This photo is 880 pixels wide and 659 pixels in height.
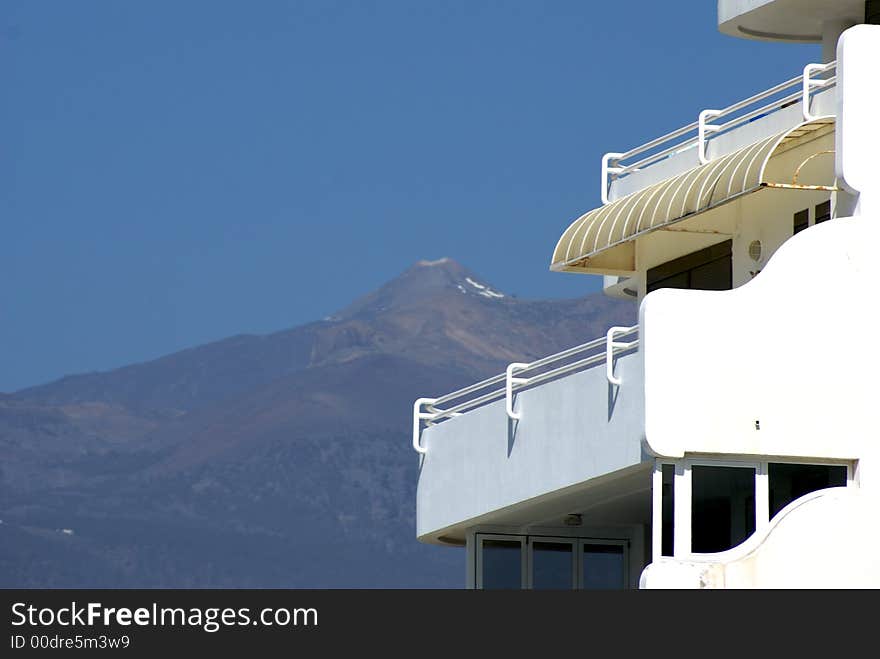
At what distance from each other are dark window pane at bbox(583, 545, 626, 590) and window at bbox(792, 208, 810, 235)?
7549 mm

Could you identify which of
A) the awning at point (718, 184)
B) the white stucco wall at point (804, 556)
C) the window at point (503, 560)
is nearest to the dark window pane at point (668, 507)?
the white stucco wall at point (804, 556)

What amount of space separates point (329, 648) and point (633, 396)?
33.9ft

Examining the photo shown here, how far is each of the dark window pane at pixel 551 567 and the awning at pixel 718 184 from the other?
4.72 m

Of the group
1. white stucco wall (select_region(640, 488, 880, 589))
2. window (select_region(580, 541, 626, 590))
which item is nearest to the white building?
white stucco wall (select_region(640, 488, 880, 589))

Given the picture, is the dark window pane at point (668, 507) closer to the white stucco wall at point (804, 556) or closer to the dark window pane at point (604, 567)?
the white stucco wall at point (804, 556)

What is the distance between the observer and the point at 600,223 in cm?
A: 3653

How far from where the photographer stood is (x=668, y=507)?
35156mm

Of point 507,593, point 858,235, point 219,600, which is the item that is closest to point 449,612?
point 507,593

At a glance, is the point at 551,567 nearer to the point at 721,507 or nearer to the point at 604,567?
the point at 604,567

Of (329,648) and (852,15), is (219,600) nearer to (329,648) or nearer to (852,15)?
(329,648)

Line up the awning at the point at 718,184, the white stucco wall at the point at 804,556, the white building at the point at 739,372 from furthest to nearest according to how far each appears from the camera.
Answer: the awning at the point at 718,184 < the white building at the point at 739,372 < the white stucco wall at the point at 804,556

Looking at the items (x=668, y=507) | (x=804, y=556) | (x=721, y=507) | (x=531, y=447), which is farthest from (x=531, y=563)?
(x=804, y=556)

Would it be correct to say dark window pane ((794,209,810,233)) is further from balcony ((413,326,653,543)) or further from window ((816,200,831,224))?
balcony ((413,326,653,543))

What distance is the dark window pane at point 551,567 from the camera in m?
38.2
